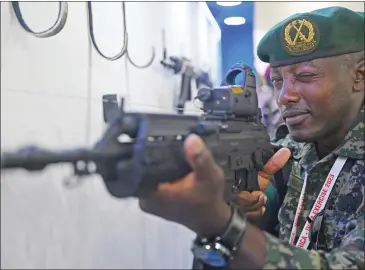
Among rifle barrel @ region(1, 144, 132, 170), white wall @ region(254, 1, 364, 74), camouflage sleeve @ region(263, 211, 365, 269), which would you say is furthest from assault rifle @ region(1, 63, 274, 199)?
white wall @ region(254, 1, 364, 74)

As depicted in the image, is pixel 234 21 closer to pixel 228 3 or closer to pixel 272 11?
pixel 228 3

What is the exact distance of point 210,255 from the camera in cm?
65

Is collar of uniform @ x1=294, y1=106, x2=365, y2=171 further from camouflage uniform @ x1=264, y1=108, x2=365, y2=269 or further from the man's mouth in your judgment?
the man's mouth

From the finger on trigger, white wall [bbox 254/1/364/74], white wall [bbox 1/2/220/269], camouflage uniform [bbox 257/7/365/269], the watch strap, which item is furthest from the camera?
white wall [bbox 254/1/364/74]

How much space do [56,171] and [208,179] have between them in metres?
0.32

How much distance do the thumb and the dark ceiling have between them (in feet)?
2.55

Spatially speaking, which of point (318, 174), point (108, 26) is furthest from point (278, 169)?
point (108, 26)

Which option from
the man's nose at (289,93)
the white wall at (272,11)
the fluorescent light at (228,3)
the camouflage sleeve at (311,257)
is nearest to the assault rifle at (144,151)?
the camouflage sleeve at (311,257)

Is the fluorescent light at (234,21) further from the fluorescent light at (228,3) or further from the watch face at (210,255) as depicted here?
the watch face at (210,255)

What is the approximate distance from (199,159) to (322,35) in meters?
0.51

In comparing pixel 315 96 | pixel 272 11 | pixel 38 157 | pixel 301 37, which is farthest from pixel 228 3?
pixel 38 157

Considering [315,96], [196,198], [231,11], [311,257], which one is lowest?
[311,257]

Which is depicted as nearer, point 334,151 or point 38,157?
point 38,157

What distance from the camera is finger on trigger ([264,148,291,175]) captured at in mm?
1055
